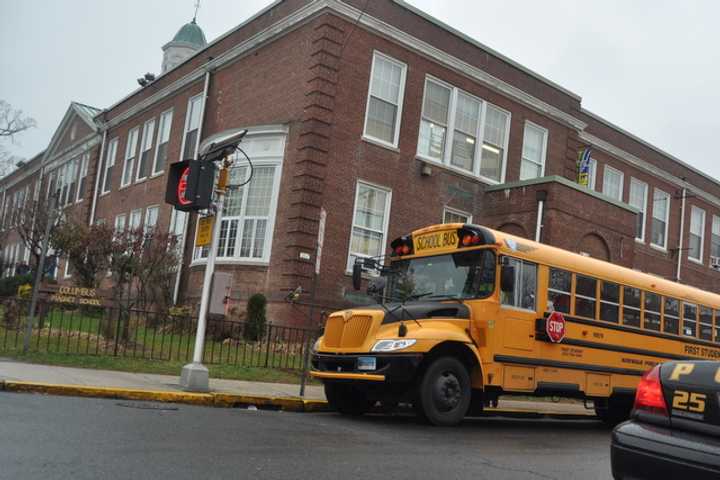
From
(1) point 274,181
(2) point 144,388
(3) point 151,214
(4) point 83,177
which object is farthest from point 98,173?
(2) point 144,388

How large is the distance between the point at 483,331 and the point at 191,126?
19135mm

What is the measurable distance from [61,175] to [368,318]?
35.0 meters

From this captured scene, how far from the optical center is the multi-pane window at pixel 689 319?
13344mm

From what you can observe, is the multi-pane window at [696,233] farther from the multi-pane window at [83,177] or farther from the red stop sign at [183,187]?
the multi-pane window at [83,177]

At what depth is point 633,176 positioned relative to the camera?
102 ft

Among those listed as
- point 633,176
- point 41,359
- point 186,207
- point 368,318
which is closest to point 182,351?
point 41,359

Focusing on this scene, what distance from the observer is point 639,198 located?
103ft

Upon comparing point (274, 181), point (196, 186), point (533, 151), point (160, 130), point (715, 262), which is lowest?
point (196, 186)

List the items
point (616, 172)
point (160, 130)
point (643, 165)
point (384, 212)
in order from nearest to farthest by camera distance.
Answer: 1. point (384, 212)
2. point (160, 130)
3. point (616, 172)
4. point (643, 165)

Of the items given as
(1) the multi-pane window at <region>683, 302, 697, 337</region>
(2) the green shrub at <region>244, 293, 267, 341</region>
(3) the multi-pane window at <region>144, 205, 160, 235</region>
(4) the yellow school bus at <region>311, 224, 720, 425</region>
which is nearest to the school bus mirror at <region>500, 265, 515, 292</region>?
(4) the yellow school bus at <region>311, 224, 720, 425</region>

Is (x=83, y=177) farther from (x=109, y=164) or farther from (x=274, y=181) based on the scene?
(x=274, y=181)

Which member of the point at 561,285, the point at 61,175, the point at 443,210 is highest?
the point at 61,175

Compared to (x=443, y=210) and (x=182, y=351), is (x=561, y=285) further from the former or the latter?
(x=443, y=210)

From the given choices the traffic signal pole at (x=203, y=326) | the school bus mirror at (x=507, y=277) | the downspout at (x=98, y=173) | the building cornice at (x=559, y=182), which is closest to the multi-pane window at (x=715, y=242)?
the building cornice at (x=559, y=182)
